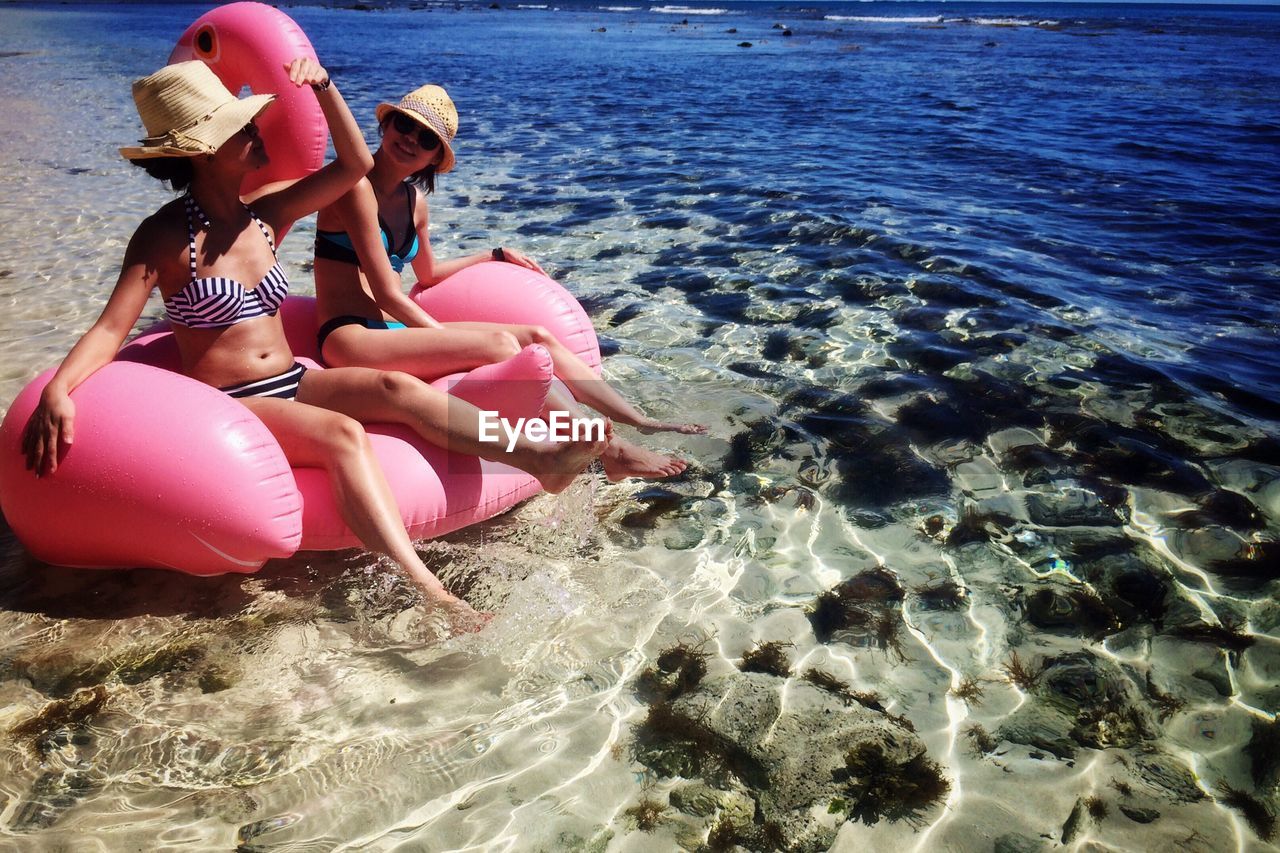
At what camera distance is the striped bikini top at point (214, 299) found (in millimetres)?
3105

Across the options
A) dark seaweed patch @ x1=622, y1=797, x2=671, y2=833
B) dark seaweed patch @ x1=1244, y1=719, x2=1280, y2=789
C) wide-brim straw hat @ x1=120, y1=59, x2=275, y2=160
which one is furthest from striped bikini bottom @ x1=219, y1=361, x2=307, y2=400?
dark seaweed patch @ x1=1244, y1=719, x2=1280, y2=789

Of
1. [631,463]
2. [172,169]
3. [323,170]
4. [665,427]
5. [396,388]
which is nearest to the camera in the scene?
[172,169]

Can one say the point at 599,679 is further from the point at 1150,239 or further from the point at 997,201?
the point at 997,201

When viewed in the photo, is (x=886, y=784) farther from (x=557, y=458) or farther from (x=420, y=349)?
(x=420, y=349)

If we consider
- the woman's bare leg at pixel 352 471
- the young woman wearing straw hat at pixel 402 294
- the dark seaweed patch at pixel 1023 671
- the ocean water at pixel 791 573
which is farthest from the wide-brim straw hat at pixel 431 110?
the dark seaweed patch at pixel 1023 671

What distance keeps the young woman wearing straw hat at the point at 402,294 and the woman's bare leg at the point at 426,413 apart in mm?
269

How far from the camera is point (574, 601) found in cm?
344

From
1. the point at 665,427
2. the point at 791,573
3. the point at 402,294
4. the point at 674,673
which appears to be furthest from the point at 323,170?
the point at 791,573

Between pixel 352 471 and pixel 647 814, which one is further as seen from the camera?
pixel 352 471

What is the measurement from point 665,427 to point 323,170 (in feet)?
6.81

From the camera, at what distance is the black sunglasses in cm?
388

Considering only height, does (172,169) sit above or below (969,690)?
above

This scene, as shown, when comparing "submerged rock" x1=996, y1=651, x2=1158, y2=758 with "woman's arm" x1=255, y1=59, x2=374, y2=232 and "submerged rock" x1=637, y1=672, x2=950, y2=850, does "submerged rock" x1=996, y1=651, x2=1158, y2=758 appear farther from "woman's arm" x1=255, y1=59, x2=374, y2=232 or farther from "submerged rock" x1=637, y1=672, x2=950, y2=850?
"woman's arm" x1=255, y1=59, x2=374, y2=232

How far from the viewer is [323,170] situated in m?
3.61
